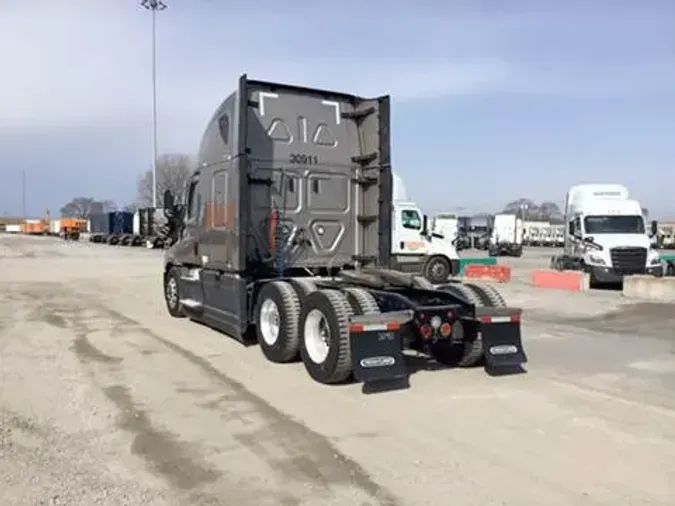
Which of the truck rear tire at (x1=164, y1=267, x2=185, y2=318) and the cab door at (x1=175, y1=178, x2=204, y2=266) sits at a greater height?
the cab door at (x1=175, y1=178, x2=204, y2=266)

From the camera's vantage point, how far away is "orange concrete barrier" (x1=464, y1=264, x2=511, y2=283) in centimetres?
2394

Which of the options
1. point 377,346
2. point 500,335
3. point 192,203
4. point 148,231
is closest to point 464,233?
point 148,231

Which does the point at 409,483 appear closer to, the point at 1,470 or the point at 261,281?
the point at 1,470

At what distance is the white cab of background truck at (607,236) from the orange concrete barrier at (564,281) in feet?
4.14

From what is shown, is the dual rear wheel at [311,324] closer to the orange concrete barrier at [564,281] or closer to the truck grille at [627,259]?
the orange concrete barrier at [564,281]

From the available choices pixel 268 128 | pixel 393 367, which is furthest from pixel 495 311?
pixel 268 128

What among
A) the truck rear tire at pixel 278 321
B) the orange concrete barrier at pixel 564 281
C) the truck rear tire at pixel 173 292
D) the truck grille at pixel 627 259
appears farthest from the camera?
the truck grille at pixel 627 259

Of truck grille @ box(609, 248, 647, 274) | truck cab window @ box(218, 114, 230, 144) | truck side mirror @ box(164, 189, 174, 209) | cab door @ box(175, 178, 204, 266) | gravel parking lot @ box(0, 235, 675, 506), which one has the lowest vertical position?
gravel parking lot @ box(0, 235, 675, 506)

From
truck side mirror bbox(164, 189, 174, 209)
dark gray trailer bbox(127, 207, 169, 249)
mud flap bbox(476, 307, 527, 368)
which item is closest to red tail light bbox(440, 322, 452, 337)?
mud flap bbox(476, 307, 527, 368)

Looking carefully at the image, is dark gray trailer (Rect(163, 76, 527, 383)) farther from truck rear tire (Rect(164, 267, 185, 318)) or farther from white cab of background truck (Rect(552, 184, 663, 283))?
white cab of background truck (Rect(552, 184, 663, 283))

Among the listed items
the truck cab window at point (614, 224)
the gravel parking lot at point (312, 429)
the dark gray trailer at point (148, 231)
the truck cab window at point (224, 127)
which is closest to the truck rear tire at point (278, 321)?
the gravel parking lot at point (312, 429)

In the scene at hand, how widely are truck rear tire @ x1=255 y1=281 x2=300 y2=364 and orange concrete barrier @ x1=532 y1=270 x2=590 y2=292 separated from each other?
13457 millimetres

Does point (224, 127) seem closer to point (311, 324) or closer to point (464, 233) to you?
point (311, 324)

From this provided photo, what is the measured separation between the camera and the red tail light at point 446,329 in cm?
832
